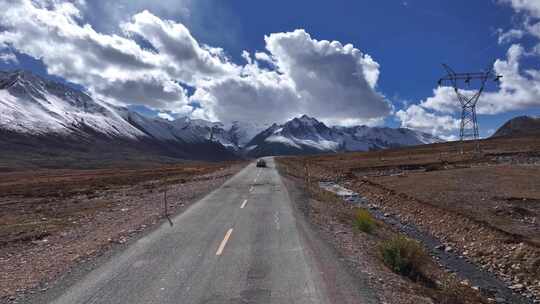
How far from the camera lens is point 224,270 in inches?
405

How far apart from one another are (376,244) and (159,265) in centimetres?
809

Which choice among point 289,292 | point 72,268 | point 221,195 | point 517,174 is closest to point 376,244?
point 289,292

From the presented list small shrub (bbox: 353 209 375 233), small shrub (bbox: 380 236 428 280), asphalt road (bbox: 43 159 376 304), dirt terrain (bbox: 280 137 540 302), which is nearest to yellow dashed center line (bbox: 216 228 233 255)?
asphalt road (bbox: 43 159 376 304)

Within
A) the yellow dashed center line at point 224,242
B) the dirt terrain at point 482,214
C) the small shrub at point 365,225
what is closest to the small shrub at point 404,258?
the dirt terrain at point 482,214

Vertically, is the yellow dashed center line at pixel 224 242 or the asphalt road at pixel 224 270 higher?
the yellow dashed center line at pixel 224 242

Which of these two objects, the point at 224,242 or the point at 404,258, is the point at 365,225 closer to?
the point at 404,258

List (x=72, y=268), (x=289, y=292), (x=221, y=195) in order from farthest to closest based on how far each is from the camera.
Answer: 1. (x=221, y=195)
2. (x=72, y=268)
3. (x=289, y=292)

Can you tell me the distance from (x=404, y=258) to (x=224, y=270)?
5.54m

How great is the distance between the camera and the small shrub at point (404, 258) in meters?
11.6

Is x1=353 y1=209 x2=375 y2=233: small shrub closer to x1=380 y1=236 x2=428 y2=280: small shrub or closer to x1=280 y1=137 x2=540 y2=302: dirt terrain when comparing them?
x1=280 y1=137 x2=540 y2=302: dirt terrain

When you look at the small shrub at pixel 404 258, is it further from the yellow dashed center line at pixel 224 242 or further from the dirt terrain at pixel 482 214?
the yellow dashed center line at pixel 224 242

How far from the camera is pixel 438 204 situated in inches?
930

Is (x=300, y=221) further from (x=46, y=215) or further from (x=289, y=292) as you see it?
(x=46, y=215)

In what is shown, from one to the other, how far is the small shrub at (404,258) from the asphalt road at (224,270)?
179 centimetres
